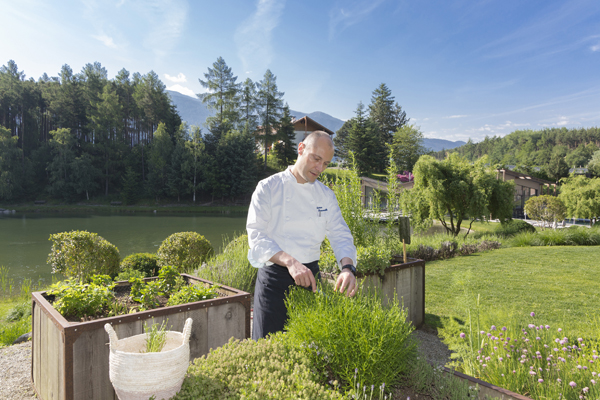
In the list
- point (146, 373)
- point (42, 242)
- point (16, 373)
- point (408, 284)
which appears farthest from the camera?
point (42, 242)

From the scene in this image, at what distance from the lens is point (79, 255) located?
5.99 metres

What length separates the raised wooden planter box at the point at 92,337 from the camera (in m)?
2.02

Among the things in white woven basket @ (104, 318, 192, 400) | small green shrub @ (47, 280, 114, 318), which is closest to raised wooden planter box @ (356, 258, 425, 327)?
small green shrub @ (47, 280, 114, 318)

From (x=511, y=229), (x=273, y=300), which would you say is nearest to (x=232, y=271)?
(x=273, y=300)

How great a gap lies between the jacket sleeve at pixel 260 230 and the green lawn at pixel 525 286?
1.47 meters

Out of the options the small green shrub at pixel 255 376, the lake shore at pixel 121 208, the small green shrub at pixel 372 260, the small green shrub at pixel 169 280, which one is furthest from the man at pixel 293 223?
the lake shore at pixel 121 208

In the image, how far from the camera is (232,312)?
2.74 m

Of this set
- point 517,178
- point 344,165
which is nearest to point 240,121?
point 517,178

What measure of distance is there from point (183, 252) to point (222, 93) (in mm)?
42995

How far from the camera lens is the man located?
2.23 meters

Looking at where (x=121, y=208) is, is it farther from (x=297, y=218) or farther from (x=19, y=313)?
(x=297, y=218)

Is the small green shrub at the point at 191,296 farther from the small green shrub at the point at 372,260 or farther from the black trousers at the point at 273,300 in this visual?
the small green shrub at the point at 372,260

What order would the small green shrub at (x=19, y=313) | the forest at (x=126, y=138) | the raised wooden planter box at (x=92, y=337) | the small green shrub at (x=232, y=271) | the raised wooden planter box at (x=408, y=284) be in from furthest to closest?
the forest at (x=126, y=138) < the small green shrub at (x=19, y=313) < the small green shrub at (x=232, y=271) < the raised wooden planter box at (x=408, y=284) < the raised wooden planter box at (x=92, y=337)

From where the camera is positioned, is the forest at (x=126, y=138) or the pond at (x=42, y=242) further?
the forest at (x=126, y=138)
